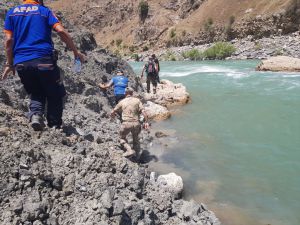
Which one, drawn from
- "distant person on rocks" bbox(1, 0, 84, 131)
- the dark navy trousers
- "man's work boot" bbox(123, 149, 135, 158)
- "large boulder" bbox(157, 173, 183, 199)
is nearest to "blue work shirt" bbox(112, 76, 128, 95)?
"man's work boot" bbox(123, 149, 135, 158)

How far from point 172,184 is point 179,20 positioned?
220 ft

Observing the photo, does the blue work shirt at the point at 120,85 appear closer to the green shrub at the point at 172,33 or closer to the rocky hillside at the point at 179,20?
the rocky hillside at the point at 179,20

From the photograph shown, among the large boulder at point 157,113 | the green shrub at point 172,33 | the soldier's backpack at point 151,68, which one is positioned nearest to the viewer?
the large boulder at point 157,113

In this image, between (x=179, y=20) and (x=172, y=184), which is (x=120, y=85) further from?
(x=179, y=20)

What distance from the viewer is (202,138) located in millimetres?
11047

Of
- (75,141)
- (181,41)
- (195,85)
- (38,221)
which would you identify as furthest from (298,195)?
(181,41)

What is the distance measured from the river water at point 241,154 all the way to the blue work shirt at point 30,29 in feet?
13.5

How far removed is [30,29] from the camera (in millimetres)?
5219

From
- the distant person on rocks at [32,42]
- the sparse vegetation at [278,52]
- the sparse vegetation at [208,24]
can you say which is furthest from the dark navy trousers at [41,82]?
the sparse vegetation at [208,24]

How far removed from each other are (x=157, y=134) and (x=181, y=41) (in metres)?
47.7

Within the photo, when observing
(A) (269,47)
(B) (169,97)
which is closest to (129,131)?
(B) (169,97)

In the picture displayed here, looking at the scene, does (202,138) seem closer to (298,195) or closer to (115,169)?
(298,195)

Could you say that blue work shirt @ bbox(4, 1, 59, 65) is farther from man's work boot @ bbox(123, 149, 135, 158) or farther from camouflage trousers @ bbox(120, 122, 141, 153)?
man's work boot @ bbox(123, 149, 135, 158)

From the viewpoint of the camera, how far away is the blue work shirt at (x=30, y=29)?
521cm
